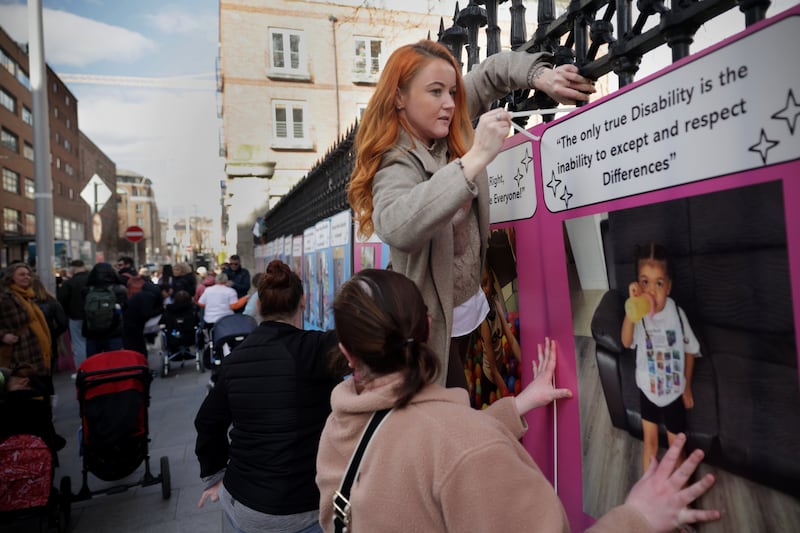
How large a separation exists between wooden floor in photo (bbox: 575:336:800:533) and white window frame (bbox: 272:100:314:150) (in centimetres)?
1905

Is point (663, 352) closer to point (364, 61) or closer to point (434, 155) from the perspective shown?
point (434, 155)

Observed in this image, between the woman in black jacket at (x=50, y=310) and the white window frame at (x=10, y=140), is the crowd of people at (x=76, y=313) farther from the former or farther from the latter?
the white window frame at (x=10, y=140)

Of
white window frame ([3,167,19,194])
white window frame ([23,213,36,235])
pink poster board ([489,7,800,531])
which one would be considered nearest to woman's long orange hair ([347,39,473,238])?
pink poster board ([489,7,800,531])

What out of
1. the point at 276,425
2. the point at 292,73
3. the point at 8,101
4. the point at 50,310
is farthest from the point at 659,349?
the point at 8,101

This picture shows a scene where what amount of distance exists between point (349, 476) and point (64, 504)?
3709 millimetres

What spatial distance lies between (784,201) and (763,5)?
452 millimetres

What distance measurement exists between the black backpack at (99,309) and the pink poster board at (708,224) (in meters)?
7.83

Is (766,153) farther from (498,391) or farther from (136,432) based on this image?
(136,432)

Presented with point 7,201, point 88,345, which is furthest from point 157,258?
point 88,345

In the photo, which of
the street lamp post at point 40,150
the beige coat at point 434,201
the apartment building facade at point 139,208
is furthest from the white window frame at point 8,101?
the beige coat at point 434,201

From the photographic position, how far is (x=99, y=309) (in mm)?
7840

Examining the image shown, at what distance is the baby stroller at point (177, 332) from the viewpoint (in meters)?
9.29

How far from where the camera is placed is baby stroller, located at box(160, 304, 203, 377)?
9.29 metres

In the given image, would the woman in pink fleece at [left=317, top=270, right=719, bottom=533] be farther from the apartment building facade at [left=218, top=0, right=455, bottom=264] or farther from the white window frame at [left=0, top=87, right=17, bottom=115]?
the white window frame at [left=0, top=87, right=17, bottom=115]
